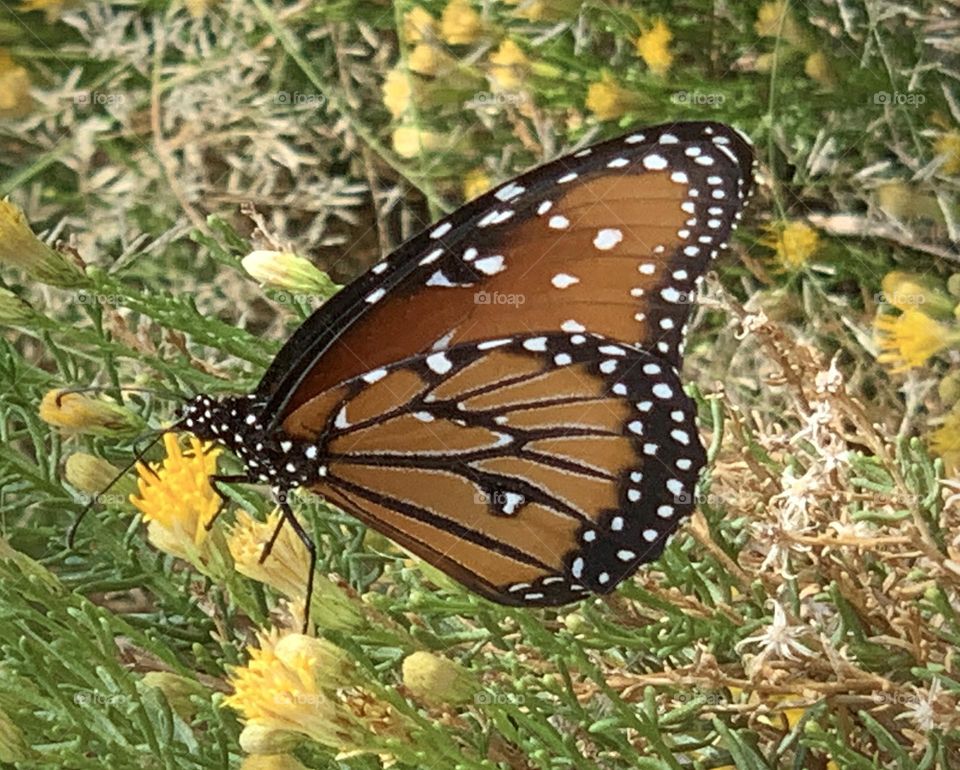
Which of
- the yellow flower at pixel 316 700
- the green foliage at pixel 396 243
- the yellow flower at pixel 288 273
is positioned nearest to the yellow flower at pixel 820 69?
the green foliage at pixel 396 243

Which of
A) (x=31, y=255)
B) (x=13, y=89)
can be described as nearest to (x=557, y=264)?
(x=31, y=255)

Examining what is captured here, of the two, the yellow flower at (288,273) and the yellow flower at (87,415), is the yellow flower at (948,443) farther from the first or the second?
the yellow flower at (87,415)

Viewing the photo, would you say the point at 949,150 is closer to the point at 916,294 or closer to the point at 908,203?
the point at 908,203

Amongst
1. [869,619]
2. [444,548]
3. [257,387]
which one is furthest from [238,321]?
[869,619]

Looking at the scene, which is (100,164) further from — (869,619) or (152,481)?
(869,619)

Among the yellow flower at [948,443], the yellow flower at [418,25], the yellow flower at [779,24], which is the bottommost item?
the yellow flower at [948,443]
